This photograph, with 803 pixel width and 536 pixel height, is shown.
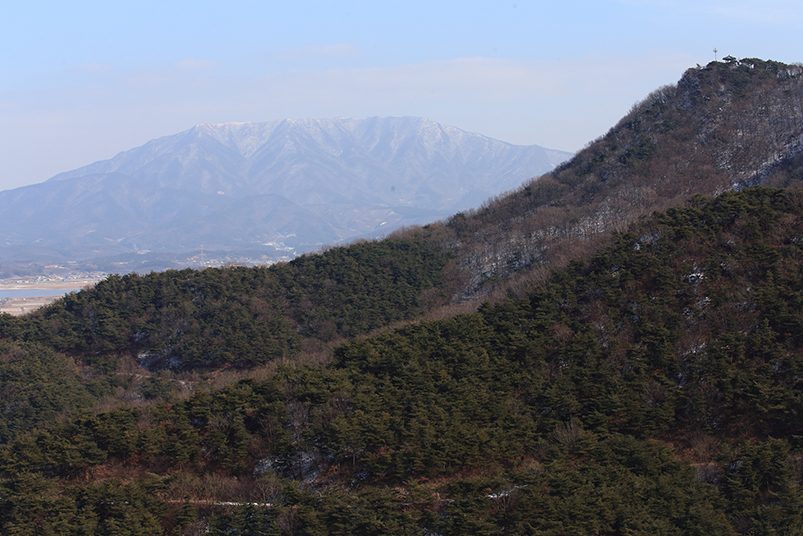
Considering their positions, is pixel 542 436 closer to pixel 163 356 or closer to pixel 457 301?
pixel 457 301

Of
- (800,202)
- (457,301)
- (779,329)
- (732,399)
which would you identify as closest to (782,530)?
(732,399)

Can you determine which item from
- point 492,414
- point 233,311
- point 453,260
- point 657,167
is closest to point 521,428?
point 492,414

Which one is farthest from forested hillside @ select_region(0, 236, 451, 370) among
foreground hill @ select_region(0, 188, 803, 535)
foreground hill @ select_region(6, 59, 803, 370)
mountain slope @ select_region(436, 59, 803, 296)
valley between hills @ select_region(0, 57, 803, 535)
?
foreground hill @ select_region(0, 188, 803, 535)

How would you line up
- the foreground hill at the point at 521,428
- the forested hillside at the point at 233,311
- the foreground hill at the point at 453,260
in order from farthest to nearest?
the foreground hill at the point at 453,260
the forested hillside at the point at 233,311
the foreground hill at the point at 521,428

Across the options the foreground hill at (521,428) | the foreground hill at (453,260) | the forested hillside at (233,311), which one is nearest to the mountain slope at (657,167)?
the foreground hill at (453,260)

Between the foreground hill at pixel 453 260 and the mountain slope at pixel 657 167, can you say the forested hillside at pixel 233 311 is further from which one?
the mountain slope at pixel 657 167

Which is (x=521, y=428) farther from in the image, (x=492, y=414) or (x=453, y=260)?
(x=453, y=260)
